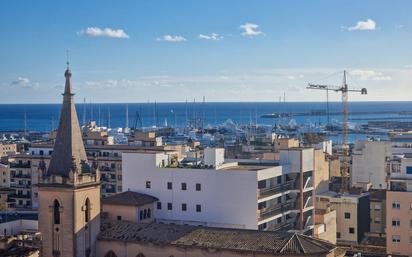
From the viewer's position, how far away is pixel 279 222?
50.6 meters

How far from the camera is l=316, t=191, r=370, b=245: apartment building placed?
6097 cm

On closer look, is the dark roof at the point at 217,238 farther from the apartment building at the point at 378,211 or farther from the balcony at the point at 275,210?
the apartment building at the point at 378,211

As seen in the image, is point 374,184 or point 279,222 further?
point 374,184

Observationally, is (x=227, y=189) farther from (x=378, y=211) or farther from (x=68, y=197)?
(x=378, y=211)

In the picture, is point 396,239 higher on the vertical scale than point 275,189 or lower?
lower

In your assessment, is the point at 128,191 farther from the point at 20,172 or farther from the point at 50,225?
the point at 20,172

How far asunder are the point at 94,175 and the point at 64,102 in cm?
472

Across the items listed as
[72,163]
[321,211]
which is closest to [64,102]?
[72,163]

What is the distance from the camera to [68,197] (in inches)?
1587

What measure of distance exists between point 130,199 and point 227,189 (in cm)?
650

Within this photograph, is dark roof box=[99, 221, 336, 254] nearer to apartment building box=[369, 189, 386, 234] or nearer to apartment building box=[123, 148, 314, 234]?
apartment building box=[123, 148, 314, 234]

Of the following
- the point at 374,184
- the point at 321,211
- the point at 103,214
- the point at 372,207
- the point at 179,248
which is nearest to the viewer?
the point at 179,248

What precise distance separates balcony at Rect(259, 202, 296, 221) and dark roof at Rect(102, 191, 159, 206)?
7.46m

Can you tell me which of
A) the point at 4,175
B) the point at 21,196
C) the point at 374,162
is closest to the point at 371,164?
the point at 374,162
